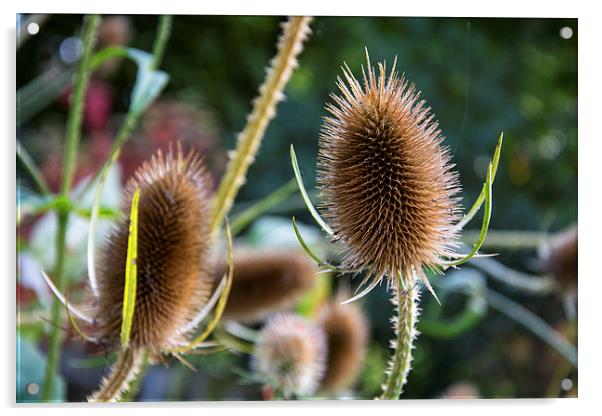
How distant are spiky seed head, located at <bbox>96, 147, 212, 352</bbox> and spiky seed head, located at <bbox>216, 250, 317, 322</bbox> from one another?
14.7 inches

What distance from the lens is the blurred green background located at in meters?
1.60

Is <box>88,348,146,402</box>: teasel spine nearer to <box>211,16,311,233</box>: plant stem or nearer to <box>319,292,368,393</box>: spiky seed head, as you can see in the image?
<box>211,16,311,233</box>: plant stem

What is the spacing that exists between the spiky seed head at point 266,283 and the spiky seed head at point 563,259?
1.76 feet

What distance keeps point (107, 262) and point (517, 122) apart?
53.6 inches

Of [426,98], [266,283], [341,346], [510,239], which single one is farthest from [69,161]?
[510,239]

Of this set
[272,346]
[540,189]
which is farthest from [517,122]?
[272,346]

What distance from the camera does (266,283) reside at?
1363 mm

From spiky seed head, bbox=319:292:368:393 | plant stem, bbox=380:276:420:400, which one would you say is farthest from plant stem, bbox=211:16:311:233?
spiky seed head, bbox=319:292:368:393

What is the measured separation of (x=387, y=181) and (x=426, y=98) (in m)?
0.78

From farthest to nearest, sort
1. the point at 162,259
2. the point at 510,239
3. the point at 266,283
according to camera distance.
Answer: the point at 510,239
the point at 266,283
the point at 162,259

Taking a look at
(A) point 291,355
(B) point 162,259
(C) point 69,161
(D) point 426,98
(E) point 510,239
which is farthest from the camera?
(E) point 510,239

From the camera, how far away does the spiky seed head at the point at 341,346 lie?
1.36 m

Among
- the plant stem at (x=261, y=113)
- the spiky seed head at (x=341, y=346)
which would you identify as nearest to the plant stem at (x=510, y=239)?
the spiky seed head at (x=341, y=346)
